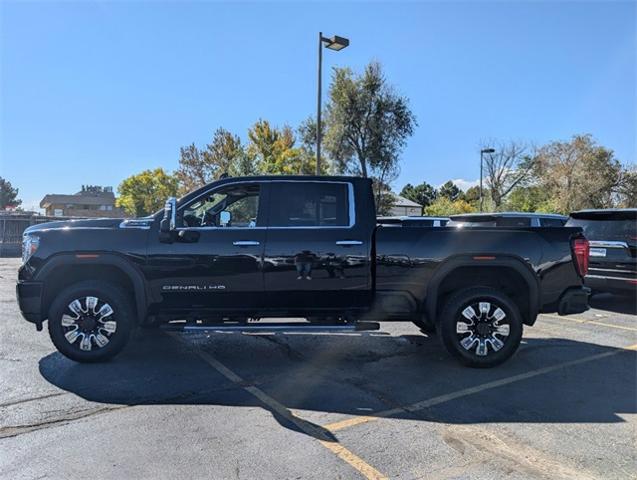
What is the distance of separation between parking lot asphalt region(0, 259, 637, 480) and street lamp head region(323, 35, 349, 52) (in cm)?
1077

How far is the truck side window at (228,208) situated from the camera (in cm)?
556

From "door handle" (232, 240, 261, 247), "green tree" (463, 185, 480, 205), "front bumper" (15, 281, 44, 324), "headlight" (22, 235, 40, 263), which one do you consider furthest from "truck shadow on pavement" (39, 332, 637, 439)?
"green tree" (463, 185, 480, 205)

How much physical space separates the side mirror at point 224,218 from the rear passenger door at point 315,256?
0.47 meters

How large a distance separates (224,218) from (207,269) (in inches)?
24.7

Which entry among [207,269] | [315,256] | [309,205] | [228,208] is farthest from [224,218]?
[315,256]

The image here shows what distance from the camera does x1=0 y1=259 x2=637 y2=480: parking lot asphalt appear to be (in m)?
3.35

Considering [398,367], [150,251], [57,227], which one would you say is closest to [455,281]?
[398,367]

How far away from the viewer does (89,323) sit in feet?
17.5

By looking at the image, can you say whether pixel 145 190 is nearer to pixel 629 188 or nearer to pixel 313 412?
pixel 629 188

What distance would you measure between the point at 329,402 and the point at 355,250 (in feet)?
5.46

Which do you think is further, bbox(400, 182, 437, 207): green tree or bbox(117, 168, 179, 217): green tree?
bbox(400, 182, 437, 207): green tree

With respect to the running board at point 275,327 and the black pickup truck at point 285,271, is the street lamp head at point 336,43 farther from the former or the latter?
the running board at point 275,327

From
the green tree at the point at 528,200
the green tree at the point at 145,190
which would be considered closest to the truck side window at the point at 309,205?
the green tree at the point at 528,200

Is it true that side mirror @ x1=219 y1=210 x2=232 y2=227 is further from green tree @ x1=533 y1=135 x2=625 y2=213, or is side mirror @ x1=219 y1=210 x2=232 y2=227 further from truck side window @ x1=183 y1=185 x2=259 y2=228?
green tree @ x1=533 y1=135 x2=625 y2=213
